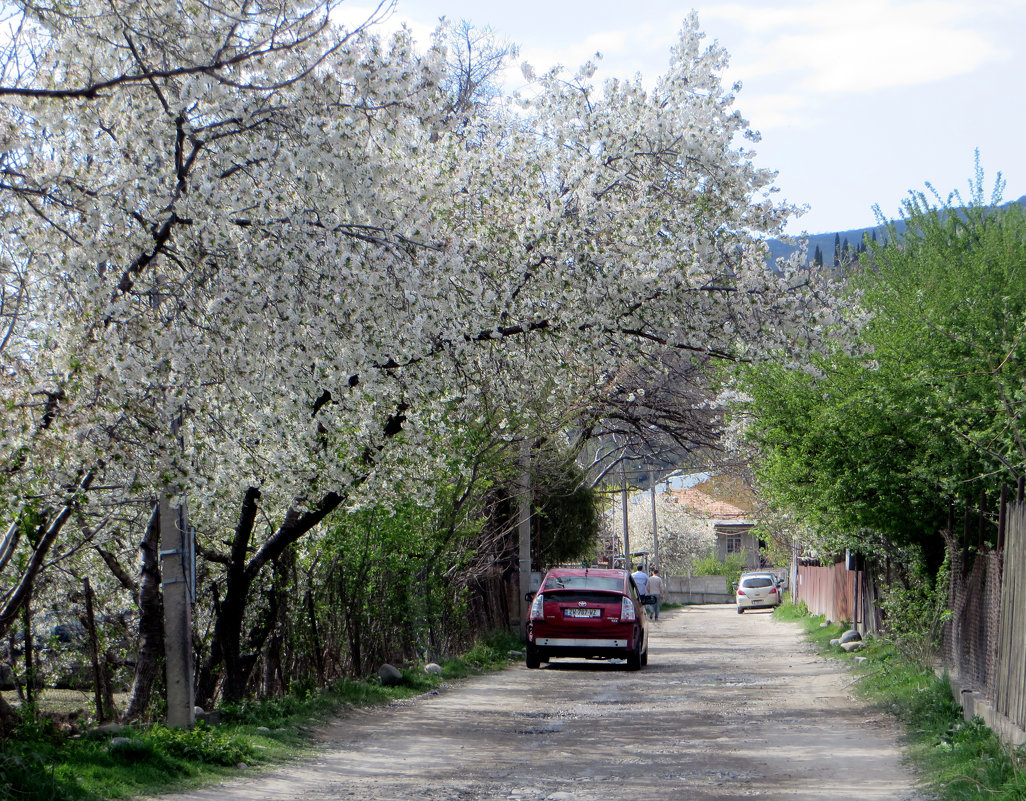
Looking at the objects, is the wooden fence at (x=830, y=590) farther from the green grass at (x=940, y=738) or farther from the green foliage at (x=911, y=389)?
the green foliage at (x=911, y=389)

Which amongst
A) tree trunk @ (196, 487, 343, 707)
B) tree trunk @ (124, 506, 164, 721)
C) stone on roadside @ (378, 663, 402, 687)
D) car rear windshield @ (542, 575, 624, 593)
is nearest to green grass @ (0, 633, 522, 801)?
tree trunk @ (196, 487, 343, 707)

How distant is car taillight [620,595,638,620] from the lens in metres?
20.0

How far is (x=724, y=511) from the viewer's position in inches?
3723

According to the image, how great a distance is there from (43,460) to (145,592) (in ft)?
16.8

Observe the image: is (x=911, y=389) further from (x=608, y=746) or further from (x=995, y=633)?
(x=608, y=746)

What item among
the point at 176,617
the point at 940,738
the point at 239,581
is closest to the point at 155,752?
the point at 176,617

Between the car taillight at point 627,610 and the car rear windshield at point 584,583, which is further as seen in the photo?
the car rear windshield at point 584,583

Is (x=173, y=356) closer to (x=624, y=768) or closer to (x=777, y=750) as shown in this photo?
(x=624, y=768)

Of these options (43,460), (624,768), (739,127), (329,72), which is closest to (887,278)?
(739,127)

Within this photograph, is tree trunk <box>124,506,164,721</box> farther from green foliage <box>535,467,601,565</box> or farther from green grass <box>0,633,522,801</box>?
green foliage <box>535,467,601,565</box>

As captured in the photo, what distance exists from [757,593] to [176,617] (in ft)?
140

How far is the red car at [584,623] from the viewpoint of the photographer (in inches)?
784

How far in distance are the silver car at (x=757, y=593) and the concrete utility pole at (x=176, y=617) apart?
41.9 m

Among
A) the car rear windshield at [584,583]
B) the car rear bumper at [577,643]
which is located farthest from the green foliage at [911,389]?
the car rear bumper at [577,643]
